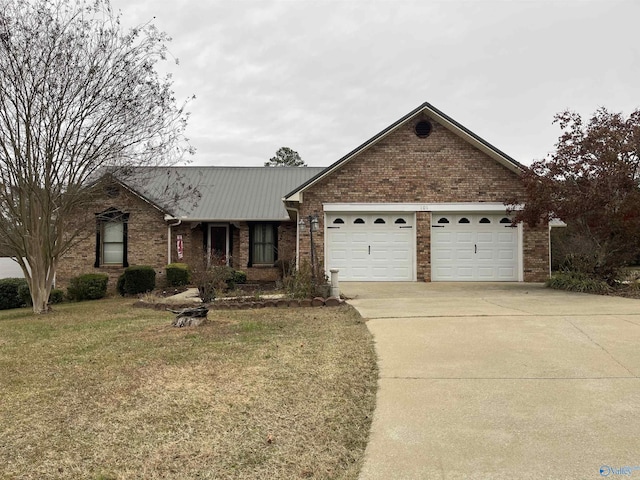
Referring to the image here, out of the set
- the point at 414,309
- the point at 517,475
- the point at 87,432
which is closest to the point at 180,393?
the point at 87,432

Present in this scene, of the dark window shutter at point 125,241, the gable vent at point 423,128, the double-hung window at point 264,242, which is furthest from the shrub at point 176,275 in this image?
the gable vent at point 423,128

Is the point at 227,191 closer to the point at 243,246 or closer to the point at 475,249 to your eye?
the point at 243,246

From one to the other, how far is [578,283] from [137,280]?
523 inches

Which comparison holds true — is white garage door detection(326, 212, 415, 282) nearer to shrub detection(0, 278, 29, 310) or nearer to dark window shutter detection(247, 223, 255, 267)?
dark window shutter detection(247, 223, 255, 267)

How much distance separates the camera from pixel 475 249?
52.6 feet

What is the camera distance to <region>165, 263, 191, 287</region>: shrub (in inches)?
665

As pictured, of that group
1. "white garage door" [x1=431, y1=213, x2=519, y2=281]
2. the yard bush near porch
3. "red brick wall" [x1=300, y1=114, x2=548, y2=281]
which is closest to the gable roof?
"red brick wall" [x1=300, y1=114, x2=548, y2=281]

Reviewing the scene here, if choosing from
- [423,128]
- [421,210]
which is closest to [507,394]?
[421,210]

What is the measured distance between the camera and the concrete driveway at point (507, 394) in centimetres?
346

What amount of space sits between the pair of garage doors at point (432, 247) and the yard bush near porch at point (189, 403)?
7.77 m

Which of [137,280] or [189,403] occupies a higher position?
[137,280]

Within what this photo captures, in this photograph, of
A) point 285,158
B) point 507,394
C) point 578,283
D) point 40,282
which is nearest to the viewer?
point 507,394

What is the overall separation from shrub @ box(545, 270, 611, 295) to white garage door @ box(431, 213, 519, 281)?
6.78 ft

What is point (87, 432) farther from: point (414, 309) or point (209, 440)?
point (414, 309)
